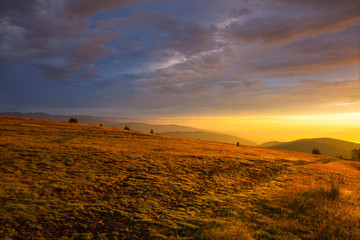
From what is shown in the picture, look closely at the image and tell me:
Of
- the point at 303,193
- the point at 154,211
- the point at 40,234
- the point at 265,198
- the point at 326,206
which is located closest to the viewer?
the point at 40,234

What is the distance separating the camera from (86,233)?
31.8ft

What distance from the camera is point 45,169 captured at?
17969mm

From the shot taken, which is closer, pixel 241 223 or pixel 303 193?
pixel 241 223

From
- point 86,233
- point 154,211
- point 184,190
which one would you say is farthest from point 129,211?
point 184,190

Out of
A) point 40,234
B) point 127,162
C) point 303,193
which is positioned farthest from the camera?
point 127,162

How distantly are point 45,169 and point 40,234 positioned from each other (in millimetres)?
10396

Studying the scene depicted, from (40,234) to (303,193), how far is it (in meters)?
19.4

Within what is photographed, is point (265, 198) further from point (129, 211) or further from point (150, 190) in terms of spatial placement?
point (129, 211)

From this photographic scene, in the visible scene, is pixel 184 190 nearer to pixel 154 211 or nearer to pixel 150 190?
pixel 150 190

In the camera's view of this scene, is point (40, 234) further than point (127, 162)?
No

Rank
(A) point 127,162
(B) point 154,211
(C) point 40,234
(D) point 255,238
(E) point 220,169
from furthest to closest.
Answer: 1. (E) point 220,169
2. (A) point 127,162
3. (B) point 154,211
4. (D) point 255,238
5. (C) point 40,234

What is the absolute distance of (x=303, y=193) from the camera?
58.0ft

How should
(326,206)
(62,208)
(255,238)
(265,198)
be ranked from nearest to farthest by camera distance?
(255,238)
(62,208)
(326,206)
(265,198)

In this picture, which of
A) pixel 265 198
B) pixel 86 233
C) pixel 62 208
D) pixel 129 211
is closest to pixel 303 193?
pixel 265 198
